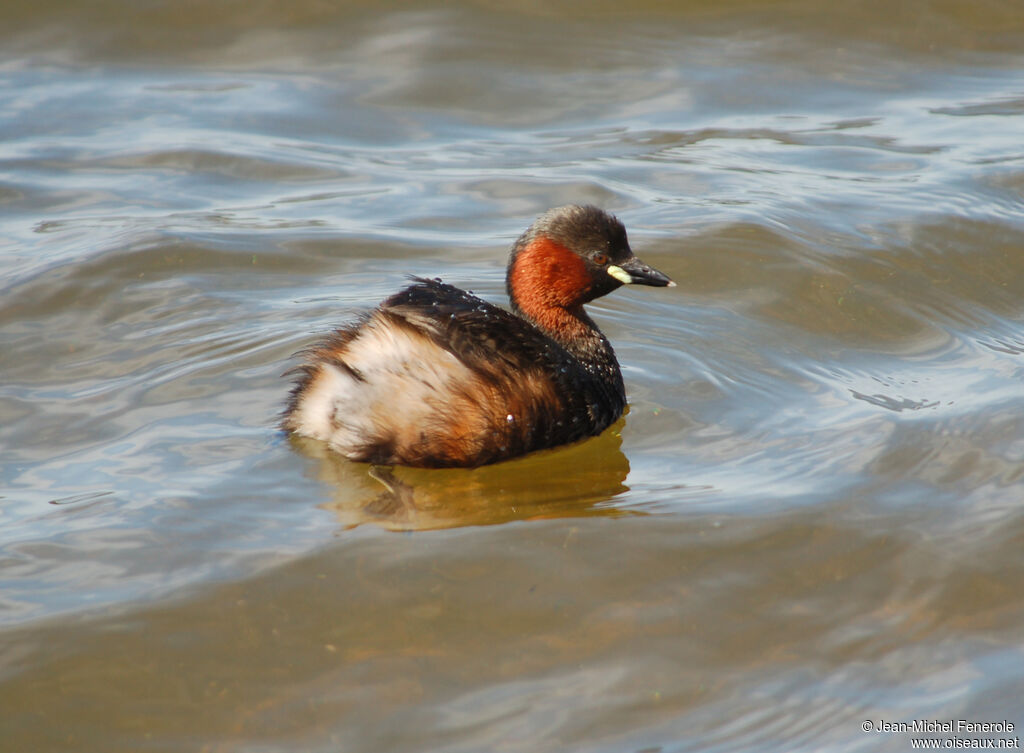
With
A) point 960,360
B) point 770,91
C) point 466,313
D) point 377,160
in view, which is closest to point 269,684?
point 466,313

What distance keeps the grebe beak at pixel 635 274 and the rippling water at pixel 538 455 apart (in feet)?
1.30

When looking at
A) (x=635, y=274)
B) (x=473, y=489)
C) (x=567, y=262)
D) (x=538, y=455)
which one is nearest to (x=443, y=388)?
(x=473, y=489)

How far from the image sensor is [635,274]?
574 centimetres

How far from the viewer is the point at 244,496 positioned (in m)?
4.70

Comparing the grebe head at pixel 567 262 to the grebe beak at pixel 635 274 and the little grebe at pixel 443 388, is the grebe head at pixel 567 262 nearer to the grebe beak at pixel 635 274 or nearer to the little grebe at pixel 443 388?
the grebe beak at pixel 635 274

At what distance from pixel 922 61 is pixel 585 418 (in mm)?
6291

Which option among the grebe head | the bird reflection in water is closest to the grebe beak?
the grebe head

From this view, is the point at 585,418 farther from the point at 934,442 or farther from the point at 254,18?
the point at 254,18

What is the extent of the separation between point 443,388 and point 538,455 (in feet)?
1.96

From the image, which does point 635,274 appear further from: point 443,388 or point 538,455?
point 443,388

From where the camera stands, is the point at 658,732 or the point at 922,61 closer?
the point at 658,732

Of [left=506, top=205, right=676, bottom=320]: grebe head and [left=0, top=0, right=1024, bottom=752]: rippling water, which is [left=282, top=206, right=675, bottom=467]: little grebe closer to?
[left=0, top=0, right=1024, bottom=752]: rippling water

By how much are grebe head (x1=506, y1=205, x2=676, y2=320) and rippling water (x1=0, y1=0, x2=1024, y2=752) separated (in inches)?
20.3

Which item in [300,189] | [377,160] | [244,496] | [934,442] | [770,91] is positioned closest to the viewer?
[244,496]
